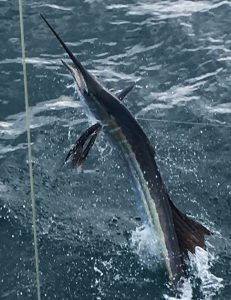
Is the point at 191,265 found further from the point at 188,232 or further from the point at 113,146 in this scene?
the point at 113,146

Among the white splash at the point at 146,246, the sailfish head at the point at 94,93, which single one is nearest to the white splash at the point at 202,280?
the white splash at the point at 146,246

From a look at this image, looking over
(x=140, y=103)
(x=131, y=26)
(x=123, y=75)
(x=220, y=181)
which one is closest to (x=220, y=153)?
(x=220, y=181)

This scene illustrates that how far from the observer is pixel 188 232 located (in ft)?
25.6

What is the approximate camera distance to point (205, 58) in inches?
530

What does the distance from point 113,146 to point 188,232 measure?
129 centimetres

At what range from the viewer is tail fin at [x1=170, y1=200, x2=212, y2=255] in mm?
7762

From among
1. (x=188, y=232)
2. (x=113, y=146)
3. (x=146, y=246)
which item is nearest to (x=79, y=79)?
(x=113, y=146)

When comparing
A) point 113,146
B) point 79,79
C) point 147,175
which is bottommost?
point 147,175

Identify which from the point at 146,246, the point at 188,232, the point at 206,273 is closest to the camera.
Answer: the point at 188,232

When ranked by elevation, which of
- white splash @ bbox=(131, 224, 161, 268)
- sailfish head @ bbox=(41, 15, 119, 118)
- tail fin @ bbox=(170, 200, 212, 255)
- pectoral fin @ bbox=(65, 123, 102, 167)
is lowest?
white splash @ bbox=(131, 224, 161, 268)

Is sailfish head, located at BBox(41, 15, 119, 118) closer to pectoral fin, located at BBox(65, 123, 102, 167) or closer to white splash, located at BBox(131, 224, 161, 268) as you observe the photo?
pectoral fin, located at BBox(65, 123, 102, 167)

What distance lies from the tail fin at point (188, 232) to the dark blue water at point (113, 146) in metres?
0.46

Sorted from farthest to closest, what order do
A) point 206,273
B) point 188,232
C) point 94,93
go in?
1. point 206,273
2. point 94,93
3. point 188,232

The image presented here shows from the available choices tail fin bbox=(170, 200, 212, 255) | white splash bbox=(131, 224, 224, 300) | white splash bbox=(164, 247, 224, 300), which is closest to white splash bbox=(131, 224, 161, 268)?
white splash bbox=(131, 224, 224, 300)
